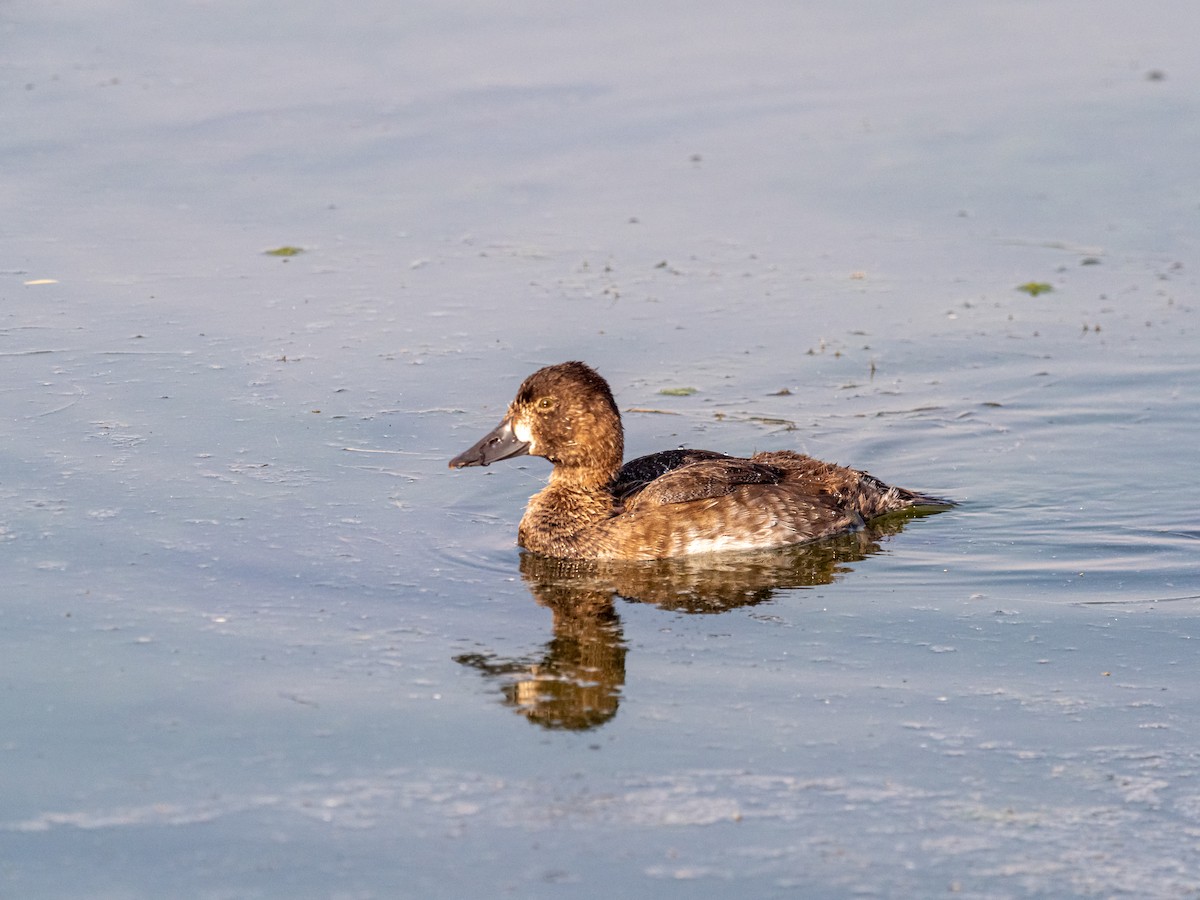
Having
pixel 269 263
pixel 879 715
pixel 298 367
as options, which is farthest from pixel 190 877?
pixel 269 263

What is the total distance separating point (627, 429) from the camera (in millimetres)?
11211

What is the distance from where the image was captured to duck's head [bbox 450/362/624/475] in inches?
379

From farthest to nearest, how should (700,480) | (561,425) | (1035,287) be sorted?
1. (1035,287)
2. (561,425)
3. (700,480)

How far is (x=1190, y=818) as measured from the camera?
255 inches

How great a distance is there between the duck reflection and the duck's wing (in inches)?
13.4

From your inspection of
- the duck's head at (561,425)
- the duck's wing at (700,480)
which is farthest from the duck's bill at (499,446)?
the duck's wing at (700,480)

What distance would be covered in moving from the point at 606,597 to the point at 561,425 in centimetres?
122

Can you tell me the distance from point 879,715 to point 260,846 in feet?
8.50

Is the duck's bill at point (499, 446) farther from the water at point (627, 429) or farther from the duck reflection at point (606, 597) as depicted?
the duck reflection at point (606, 597)

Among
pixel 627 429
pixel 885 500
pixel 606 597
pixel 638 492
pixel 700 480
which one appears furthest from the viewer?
pixel 627 429

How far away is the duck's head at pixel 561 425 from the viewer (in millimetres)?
9617

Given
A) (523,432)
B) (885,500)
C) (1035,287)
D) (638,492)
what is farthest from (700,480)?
(1035,287)

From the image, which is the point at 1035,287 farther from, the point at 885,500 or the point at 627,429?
→ the point at 885,500

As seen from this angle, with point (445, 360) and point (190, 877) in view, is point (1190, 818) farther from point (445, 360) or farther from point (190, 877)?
point (445, 360)
